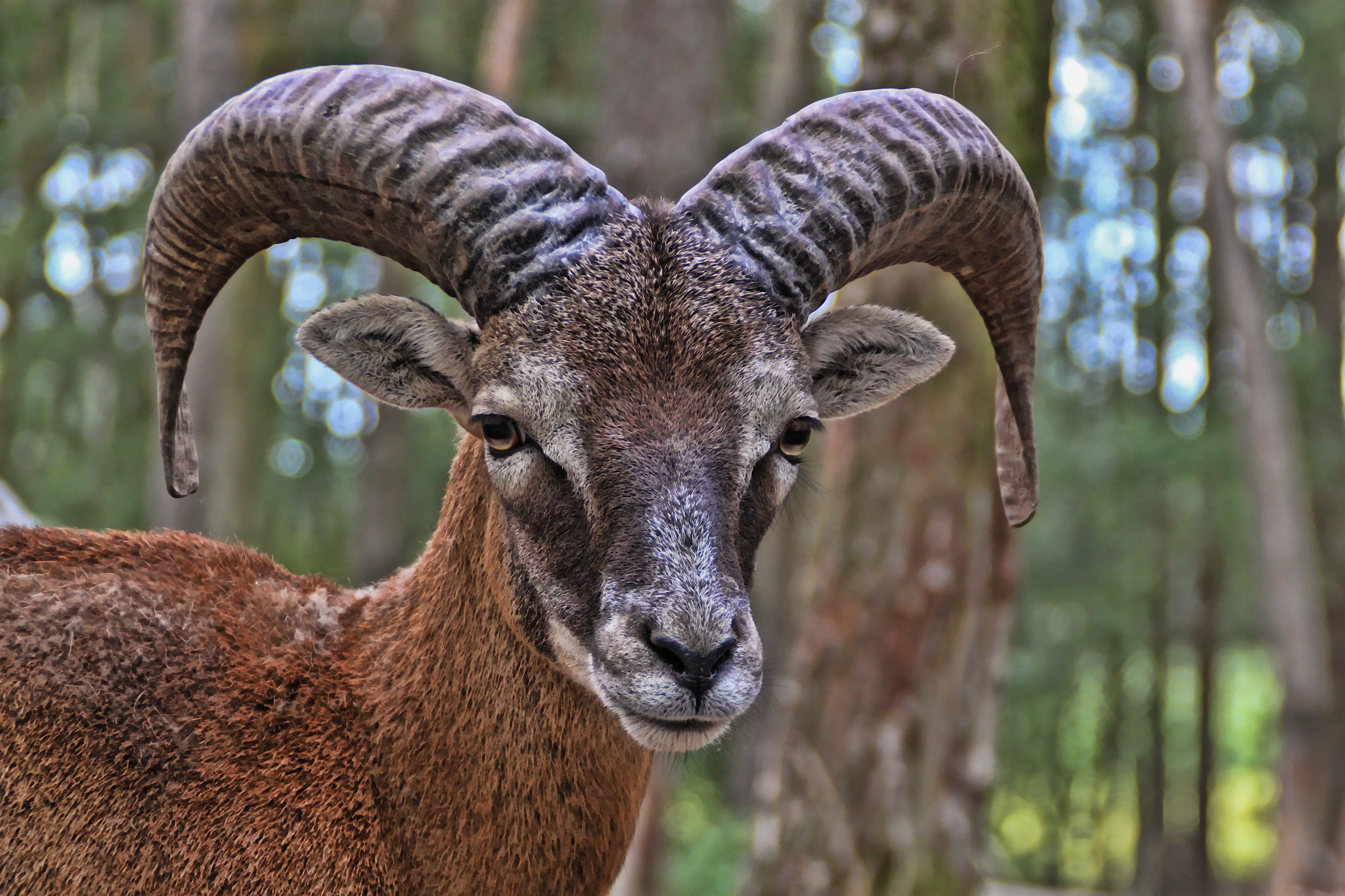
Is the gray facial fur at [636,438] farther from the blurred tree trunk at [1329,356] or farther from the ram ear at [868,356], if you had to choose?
the blurred tree trunk at [1329,356]

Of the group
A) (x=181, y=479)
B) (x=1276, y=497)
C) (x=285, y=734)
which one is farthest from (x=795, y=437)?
(x=1276, y=497)

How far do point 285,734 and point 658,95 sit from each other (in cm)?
880

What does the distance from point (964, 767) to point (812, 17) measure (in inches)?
487

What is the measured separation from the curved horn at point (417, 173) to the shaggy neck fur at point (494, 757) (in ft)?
2.67

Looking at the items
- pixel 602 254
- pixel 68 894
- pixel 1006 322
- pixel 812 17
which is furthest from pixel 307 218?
pixel 812 17

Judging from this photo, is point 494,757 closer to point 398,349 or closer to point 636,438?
point 636,438

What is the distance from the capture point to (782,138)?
12.6 feet

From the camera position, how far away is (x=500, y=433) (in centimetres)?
365

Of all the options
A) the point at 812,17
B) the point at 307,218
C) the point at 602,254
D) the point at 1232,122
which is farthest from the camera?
the point at 1232,122

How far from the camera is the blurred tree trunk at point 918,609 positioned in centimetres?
693

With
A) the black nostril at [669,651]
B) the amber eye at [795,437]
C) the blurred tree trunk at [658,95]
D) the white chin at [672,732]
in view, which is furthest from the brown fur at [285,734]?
the blurred tree trunk at [658,95]

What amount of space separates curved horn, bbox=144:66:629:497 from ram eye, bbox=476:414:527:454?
35 centimetres

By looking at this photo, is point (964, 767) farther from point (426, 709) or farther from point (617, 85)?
point (617, 85)

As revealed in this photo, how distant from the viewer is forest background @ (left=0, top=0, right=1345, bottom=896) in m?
7.12
